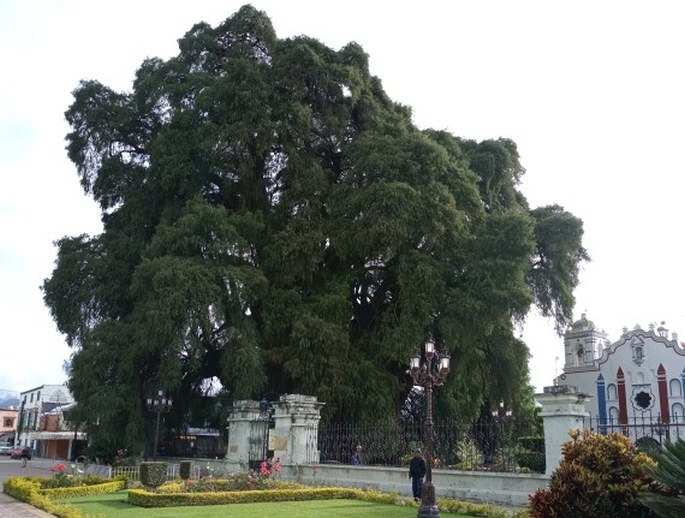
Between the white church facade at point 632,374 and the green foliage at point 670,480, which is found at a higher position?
the white church facade at point 632,374

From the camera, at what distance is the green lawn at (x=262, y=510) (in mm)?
13344

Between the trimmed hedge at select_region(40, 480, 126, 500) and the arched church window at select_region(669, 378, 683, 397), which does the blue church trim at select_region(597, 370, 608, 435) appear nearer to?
the arched church window at select_region(669, 378, 683, 397)

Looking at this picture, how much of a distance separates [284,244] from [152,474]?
39.1 feet

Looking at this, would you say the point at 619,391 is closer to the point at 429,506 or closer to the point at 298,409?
the point at 298,409

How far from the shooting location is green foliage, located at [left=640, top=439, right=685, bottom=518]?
25.0 feet

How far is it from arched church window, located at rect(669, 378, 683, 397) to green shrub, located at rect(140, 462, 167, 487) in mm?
30758

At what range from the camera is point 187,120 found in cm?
2902

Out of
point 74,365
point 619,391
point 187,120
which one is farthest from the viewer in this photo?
point 619,391

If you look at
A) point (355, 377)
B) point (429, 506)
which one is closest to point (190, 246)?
point (355, 377)

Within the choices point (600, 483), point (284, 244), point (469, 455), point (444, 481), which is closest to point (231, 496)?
point (444, 481)

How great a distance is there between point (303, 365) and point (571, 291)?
1292 cm

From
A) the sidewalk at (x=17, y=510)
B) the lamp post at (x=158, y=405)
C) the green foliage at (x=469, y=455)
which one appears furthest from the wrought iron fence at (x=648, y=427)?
the lamp post at (x=158, y=405)

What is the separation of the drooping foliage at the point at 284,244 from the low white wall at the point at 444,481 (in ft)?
16.1

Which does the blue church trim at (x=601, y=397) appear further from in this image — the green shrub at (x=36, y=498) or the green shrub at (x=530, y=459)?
the green shrub at (x=36, y=498)
